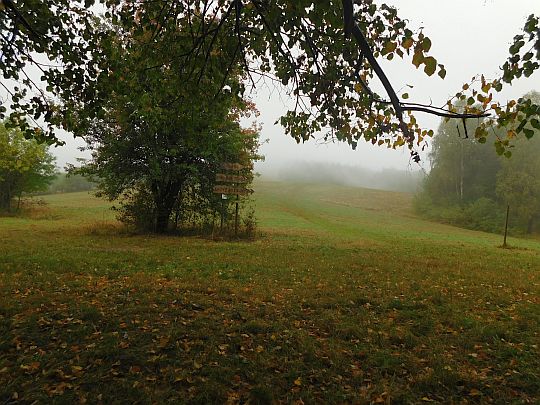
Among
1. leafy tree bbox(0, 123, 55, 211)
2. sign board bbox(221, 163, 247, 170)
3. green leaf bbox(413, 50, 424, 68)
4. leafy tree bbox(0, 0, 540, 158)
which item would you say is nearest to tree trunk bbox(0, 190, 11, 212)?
leafy tree bbox(0, 123, 55, 211)

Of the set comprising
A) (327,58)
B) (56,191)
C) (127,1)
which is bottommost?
(56,191)

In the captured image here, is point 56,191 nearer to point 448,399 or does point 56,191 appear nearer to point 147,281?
point 147,281

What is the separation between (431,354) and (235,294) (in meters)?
4.04

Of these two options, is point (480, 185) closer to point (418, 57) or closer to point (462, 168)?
point (462, 168)

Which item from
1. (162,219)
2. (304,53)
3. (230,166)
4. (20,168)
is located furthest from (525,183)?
(20,168)

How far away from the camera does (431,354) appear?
16.9 feet

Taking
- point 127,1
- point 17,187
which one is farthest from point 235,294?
point 17,187

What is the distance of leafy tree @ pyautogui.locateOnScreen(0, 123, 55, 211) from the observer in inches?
1093

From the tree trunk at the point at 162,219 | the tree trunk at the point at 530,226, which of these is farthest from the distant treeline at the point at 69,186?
the tree trunk at the point at 530,226

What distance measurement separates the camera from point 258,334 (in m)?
5.65

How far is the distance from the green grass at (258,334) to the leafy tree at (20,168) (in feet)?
70.7

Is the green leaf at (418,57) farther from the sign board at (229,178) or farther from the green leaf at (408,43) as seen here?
the sign board at (229,178)

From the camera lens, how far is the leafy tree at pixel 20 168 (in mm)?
27750

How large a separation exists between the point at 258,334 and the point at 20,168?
31.9 metres
